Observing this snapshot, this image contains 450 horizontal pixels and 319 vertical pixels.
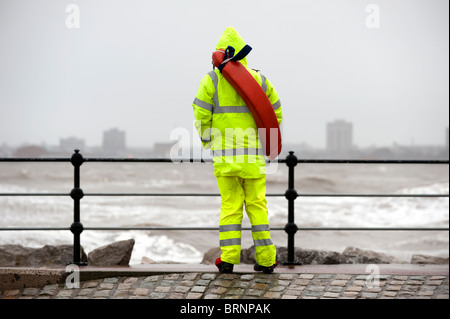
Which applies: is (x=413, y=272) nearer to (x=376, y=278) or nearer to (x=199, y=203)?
(x=376, y=278)

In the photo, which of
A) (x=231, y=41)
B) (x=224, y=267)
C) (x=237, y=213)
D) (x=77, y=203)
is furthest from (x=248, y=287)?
(x=231, y=41)

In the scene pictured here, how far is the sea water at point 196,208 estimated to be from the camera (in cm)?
1531

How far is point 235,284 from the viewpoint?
5.07m

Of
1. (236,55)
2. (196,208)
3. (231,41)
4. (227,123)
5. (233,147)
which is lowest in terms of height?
(196,208)

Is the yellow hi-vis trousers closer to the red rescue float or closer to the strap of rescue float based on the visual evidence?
the red rescue float

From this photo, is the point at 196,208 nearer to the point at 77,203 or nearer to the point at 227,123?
the point at 77,203

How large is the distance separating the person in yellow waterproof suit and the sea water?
650cm

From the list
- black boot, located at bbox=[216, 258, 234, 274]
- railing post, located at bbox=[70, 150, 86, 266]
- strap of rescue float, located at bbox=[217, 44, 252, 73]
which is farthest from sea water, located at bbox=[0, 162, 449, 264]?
strap of rescue float, located at bbox=[217, 44, 252, 73]

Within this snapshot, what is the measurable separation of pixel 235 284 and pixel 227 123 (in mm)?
1464

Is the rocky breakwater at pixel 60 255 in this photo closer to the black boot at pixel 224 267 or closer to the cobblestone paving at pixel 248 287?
the cobblestone paving at pixel 248 287

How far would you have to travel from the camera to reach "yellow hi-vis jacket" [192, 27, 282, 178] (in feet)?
16.5

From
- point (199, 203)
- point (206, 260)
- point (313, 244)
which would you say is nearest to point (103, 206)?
point (199, 203)
